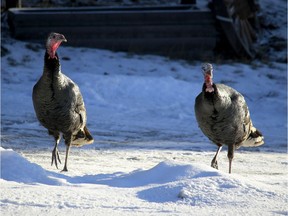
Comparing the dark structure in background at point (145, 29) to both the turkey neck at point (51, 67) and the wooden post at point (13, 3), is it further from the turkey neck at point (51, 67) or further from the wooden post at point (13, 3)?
the turkey neck at point (51, 67)

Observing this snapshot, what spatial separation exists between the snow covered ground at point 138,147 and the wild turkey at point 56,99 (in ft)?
1.44

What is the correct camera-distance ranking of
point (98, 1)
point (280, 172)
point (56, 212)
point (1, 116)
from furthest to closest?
point (98, 1) < point (1, 116) < point (280, 172) < point (56, 212)

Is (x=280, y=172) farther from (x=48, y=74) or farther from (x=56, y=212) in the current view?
(x=56, y=212)

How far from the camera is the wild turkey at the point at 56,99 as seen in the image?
22.8 feet

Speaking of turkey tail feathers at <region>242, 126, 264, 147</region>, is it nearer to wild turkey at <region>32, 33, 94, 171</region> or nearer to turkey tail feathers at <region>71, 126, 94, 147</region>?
turkey tail feathers at <region>71, 126, 94, 147</region>

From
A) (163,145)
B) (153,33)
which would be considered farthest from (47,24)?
(163,145)

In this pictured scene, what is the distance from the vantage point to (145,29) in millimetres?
15656

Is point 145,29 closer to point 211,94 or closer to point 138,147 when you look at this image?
point 138,147

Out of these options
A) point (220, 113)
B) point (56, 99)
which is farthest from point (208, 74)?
point (56, 99)

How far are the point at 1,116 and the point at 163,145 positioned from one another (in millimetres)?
2588

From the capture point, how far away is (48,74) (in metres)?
6.93

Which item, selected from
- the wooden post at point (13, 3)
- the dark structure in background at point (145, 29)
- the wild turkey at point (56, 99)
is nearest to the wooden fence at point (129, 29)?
the dark structure in background at point (145, 29)

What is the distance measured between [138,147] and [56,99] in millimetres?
2417

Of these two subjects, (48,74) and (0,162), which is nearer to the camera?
(0,162)
